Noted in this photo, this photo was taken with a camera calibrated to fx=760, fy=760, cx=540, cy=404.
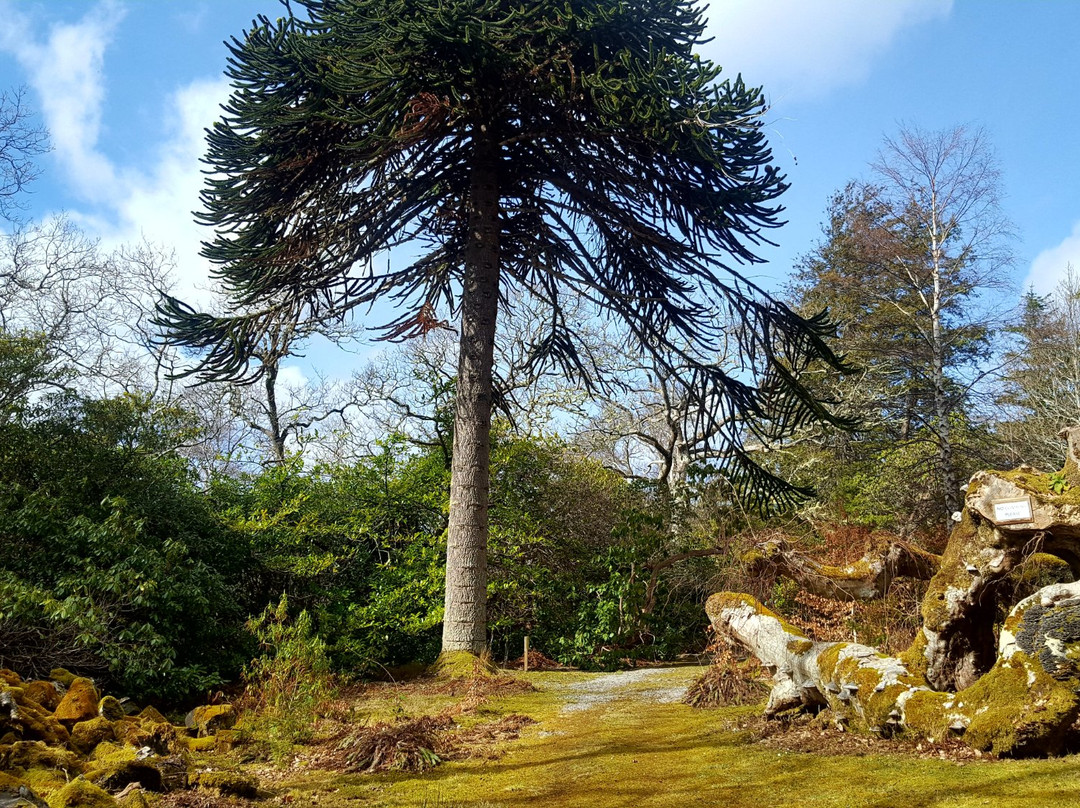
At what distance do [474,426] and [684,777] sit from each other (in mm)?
5907

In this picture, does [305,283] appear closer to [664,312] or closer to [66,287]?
[664,312]

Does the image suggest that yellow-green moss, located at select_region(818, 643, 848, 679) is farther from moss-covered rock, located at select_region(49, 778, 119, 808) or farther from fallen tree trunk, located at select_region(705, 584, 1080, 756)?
moss-covered rock, located at select_region(49, 778, 119, 808)

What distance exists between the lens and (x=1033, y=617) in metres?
4.35

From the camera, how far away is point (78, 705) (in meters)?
5.93

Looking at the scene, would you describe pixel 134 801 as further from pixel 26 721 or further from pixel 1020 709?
pixel 1020 709

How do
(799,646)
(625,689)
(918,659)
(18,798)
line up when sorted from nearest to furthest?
(18,798) → (918,659) → (799,646) → (625,689)

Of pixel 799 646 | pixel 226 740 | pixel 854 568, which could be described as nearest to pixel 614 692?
pixel 854 568

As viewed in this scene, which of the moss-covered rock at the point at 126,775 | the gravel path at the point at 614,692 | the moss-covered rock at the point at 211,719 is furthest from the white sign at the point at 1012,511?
the moss-covered rock at the point at 211,719

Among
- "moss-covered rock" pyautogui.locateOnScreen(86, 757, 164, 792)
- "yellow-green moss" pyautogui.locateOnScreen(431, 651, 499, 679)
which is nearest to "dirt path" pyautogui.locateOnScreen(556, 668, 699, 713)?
"yellow-green moss" pyautogui.locateOnScreen(431, 651, 499, 679)

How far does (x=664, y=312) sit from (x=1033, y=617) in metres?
7.41

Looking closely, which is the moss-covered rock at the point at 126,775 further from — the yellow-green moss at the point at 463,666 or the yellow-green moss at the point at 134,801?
the yellow-green moss at the point at 463,666

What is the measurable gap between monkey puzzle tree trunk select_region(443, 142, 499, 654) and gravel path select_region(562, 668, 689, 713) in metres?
1.52

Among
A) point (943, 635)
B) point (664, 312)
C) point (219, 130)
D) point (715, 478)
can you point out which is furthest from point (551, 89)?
point (715, 478)

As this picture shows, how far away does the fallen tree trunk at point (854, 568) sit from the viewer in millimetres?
7344
